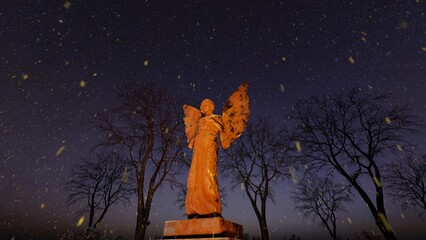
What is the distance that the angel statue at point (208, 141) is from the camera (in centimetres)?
447

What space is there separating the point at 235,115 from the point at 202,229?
93.2 inches

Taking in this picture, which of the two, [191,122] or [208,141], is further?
[191,122]

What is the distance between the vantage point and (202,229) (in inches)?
154

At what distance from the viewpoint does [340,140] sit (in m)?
14.6

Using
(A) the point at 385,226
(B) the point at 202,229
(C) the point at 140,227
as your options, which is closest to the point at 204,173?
(B) the point at 202,229

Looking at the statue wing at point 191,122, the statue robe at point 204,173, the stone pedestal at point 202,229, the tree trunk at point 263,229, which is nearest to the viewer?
the stone pedestal at point 202,229

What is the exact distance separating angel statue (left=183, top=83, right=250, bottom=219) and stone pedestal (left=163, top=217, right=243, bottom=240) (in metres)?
0.31

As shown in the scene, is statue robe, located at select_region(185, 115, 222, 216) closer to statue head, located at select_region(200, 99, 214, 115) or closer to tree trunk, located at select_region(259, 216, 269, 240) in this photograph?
statue head, located at select_region(200, 99, 214, 115)

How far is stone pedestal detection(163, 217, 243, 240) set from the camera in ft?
12.4

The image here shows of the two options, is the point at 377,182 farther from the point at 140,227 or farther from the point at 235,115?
the point at 140,227

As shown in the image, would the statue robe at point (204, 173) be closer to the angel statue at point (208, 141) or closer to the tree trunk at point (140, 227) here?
the angel statue at point (208, 141)

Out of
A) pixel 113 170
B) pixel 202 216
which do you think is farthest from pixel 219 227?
pixel 113 170

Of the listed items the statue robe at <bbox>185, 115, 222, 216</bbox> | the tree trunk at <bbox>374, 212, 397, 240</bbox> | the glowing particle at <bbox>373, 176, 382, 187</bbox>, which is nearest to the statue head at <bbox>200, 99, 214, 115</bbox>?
the statue robe at <bbox>185, 115, 222, 216</bbox>

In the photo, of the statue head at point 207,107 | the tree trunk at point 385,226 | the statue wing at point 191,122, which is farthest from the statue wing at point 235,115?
the tree trunk at point 385,226
